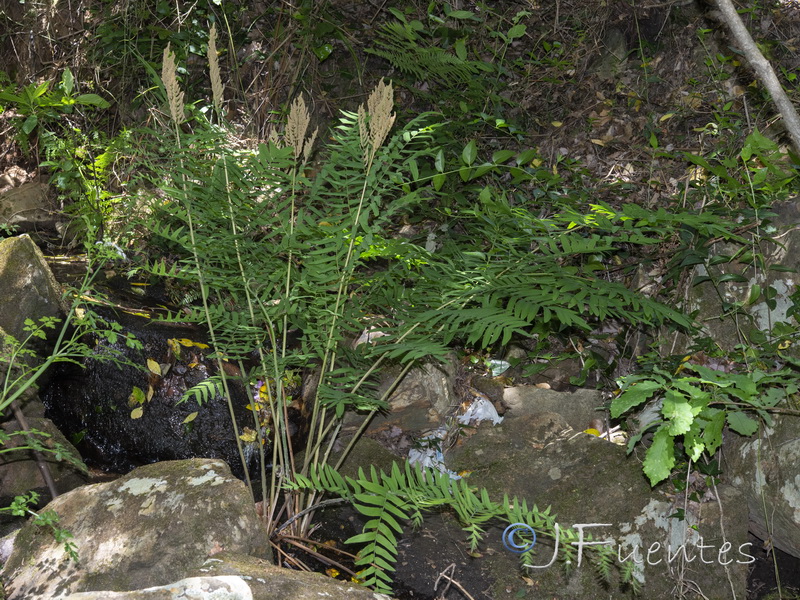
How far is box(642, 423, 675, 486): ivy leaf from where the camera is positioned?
207 centimetres

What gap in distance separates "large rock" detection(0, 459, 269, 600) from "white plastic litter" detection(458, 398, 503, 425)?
61.2 inches

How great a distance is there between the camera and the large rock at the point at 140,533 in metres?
2.04

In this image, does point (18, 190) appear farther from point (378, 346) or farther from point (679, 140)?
point (679, 140)

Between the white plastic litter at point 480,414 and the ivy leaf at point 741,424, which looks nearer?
the ivy leaf at point 741,424

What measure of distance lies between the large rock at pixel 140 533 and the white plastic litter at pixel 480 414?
155 cm

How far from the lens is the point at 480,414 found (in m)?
3.61

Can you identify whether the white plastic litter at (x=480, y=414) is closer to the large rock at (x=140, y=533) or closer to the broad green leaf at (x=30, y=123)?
the large rock at (x=140, y=533)

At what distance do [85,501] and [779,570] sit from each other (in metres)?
2.70

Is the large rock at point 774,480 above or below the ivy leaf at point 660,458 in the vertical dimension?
below

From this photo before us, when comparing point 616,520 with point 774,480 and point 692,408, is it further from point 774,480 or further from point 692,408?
point 692,408

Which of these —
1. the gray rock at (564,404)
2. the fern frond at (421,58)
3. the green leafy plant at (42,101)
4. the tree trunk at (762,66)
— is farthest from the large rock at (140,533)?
the green leafy plant at (42,101)

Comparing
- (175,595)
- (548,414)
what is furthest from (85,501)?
(548,414)

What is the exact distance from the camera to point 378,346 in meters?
2.52

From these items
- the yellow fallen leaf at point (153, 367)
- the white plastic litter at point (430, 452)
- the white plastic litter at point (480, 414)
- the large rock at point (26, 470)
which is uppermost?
the yellow fallen leaf at point (153, 367)
